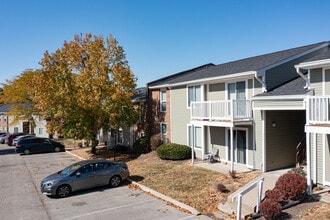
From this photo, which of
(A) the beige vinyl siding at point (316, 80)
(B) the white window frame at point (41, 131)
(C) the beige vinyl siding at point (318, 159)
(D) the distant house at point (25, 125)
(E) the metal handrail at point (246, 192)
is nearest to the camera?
(E) the metal handrail at point (246, 192)

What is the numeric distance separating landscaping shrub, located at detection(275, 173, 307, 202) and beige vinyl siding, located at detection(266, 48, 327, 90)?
635 cm

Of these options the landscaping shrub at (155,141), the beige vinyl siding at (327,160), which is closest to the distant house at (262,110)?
the beige vinyl siding at (327,160)

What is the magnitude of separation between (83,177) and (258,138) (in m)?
10.1

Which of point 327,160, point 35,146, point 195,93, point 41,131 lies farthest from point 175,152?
point 41,131

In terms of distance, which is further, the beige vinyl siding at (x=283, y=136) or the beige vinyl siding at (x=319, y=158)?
the beige vinyl siding at (x=283, y=136)

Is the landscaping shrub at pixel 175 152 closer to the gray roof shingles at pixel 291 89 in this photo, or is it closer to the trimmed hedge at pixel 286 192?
the gray roof shingles at pixel 291 89

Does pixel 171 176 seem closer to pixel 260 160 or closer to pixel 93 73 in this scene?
pixel 260 160

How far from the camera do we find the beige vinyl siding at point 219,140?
63.9 feet

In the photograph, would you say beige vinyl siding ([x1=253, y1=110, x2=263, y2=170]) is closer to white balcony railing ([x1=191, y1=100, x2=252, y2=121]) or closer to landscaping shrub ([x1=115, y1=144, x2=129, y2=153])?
white balcony railing ([x1=191, y1=100, x2=252, y2=121])

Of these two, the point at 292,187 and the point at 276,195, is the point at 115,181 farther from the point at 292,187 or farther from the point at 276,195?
the point at 292,187

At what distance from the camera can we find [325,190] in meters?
12.1

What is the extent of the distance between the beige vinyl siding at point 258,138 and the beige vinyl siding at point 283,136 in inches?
14.9

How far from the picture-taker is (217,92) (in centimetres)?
1980

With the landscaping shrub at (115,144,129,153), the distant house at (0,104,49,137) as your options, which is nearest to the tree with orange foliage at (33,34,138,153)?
the landscaping shrub at (115,144,129,153)
